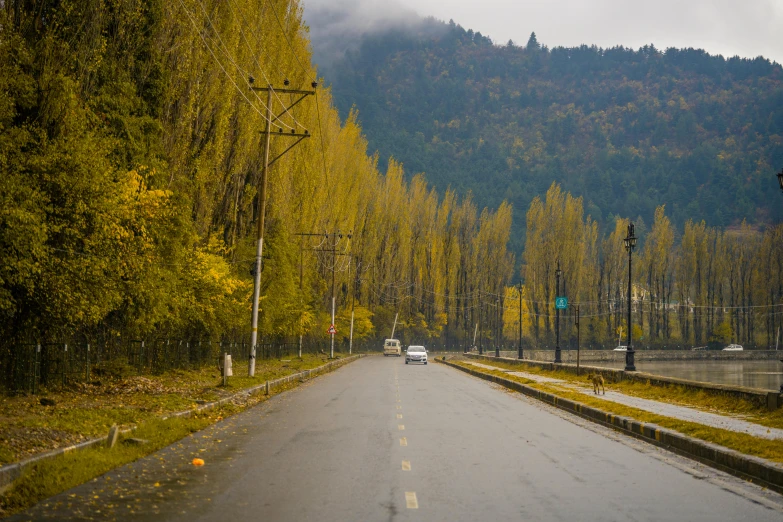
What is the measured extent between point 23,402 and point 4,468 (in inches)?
461

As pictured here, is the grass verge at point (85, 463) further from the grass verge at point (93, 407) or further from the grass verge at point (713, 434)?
the grass verge at point (713, 434)

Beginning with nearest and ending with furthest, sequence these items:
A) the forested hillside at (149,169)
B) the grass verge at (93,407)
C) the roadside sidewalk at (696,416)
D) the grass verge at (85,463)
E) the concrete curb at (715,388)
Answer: the grass verge at (85,463) → the grass verge at (93,407) → the roadside sidewalk at (696,416) → the concrete curb at (715,388) → the forested hillside at (149,169)

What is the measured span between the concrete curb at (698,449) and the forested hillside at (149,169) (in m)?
13.7

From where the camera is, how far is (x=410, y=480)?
11969 mm

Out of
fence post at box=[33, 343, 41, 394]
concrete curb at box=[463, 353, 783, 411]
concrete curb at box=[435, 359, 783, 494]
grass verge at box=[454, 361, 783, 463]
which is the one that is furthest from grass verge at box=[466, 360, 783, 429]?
fence post at box=[33, 343, 41, 394]

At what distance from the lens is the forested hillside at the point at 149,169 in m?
23.8

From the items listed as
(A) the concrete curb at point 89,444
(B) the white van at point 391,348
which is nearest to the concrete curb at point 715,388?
(A) the concrete curb at point 89,444

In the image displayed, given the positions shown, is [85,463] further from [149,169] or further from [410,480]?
[149,169]

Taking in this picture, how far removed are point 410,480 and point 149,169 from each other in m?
22.0

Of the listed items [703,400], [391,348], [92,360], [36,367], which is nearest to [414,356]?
[391,348]

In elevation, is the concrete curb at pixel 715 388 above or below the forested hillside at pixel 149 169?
below

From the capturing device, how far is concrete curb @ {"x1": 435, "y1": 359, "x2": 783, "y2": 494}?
12.5 m

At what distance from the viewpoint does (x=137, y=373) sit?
3400 cm

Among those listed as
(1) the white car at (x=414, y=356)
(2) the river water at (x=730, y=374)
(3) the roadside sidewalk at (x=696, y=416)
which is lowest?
(2) the river water at (x=730, y=374)
